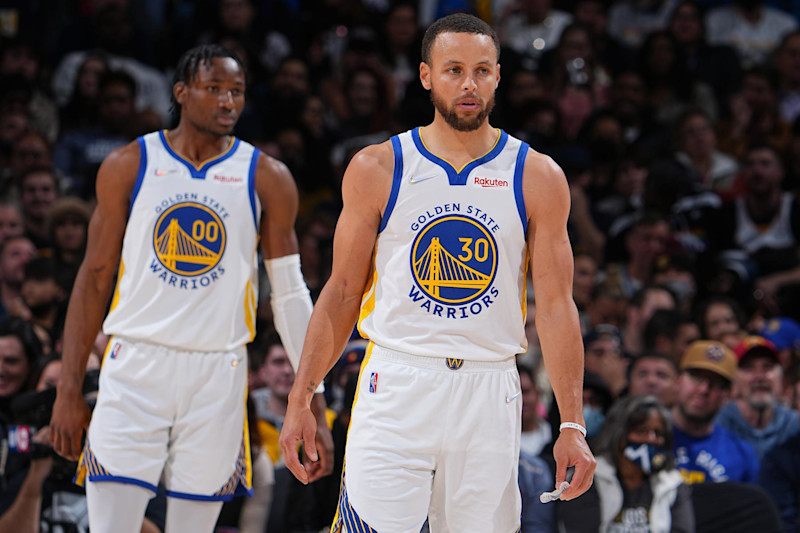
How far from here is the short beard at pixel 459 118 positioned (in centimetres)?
382

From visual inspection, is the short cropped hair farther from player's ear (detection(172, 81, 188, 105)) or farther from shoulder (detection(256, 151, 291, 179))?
player's ear (detection(172, 81, 188, 105))

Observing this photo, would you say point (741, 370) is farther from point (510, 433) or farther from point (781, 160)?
point (510, 433)

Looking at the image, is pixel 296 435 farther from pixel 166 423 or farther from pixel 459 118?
pixel 459 118

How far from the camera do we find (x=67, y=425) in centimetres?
454

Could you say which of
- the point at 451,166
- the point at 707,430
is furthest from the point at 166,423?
the point at 707,430

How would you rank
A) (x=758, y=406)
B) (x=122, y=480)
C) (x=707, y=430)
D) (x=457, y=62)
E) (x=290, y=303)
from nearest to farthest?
(x=457, y=62), (x=122, y=480), (x=290, y=303), (x=707, y=430), (x=758, y=406)

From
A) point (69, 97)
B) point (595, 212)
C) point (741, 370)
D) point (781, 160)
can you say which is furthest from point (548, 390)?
point (69, 97)

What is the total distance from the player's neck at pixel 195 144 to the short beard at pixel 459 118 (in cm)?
126

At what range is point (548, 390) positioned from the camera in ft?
25.5

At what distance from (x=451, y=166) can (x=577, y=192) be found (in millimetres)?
5869

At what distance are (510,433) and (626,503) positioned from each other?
2.73 m

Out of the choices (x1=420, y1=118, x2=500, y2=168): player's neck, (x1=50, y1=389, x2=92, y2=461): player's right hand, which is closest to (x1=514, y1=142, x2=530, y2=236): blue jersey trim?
(x1=420, y1=118, x2=500, y2=168): player's neck

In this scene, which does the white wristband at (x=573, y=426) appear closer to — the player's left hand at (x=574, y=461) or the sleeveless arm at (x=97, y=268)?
the player's left hand at (x=574, y=461)

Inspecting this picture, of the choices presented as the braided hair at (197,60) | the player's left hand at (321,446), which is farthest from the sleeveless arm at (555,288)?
the braided hair at (197,60)
